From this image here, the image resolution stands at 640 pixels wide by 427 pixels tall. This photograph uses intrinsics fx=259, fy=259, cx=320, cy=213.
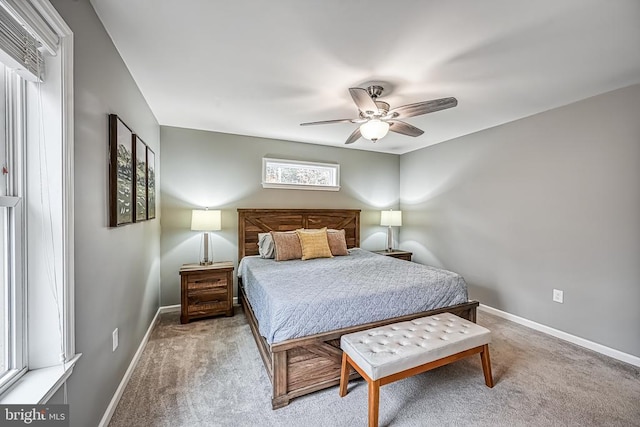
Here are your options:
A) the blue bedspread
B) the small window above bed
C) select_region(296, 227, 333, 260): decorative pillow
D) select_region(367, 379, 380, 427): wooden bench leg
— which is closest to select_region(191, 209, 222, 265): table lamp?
the blue bedspread

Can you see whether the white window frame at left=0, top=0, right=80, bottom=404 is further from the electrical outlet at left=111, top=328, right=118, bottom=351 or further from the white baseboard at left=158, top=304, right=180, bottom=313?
the white baseboard at left=158, top=304, right=180, bottom=313

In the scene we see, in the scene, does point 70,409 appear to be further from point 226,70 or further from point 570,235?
point 570,235

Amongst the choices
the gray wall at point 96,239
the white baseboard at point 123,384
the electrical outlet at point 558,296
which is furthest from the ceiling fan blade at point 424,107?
the white baseboard at point 123,384

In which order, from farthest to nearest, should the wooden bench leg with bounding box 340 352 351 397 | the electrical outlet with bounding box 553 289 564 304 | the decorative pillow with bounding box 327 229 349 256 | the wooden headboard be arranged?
the wooden headboard, the decorative pillow with bounding box 327 229 349 256, the electrical outlet with bounding box 553 289 564 304, the wooden bench leg with bounding box 340 352 351 397

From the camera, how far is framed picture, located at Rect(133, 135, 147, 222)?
2236 millimetres

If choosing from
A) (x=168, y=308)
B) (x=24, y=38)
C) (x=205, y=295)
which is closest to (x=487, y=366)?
(x=205, y=295)

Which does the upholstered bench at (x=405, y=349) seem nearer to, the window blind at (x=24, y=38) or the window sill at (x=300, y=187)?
the window blind at (x=24, y=38)

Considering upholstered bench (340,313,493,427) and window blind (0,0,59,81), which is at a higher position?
window blind (0,0,59,81)

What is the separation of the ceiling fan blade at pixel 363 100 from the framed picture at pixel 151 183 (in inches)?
86.5

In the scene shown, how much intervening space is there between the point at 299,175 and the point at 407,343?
3143 mm

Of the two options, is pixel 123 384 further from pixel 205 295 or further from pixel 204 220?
pixel 204 220

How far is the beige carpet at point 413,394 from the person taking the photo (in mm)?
1688

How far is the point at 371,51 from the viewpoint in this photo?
1.85 metres

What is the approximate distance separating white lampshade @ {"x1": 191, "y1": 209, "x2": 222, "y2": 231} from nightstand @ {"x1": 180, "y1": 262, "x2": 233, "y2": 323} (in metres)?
0.49
